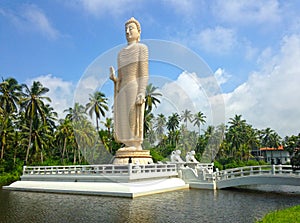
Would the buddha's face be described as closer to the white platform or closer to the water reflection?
the white platform

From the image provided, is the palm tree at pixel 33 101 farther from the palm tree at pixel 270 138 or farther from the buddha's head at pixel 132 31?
the palm tree at pixel 270 138

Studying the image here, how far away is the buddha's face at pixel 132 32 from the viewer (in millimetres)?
24578

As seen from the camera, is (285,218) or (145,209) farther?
(145,209)

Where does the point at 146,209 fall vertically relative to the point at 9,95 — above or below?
below

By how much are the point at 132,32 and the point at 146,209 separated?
1683cm

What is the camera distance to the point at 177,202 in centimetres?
1359

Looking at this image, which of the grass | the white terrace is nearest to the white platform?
the white terrace

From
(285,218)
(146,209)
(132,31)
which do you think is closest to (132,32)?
(132,31)

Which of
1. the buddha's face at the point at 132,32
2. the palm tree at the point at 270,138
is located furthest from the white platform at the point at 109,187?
the palm tree at the point at 270,138

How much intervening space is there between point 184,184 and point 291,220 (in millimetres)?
12257

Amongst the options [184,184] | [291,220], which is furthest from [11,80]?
[291,220]

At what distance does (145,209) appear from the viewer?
38.4 feet

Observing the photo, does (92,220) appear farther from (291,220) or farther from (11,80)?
(11,80)

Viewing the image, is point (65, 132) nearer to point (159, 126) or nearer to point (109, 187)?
point (159, 126)
